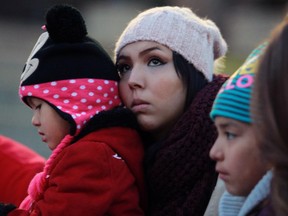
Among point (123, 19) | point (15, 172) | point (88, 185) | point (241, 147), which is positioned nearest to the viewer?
point (241, 147)

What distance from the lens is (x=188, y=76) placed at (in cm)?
253

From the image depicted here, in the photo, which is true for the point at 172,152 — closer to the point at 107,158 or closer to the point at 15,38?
the point at 107,158

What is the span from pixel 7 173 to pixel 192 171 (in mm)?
1082

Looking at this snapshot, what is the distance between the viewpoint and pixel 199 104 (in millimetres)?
2422

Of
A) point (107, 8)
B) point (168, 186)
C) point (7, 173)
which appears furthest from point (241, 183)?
point (107, 8)

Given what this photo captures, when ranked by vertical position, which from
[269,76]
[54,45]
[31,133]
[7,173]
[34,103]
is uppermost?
[269,76]

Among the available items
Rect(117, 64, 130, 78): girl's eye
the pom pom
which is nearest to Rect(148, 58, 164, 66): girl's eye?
Rect(117, 64, 130, 78): girl's eye

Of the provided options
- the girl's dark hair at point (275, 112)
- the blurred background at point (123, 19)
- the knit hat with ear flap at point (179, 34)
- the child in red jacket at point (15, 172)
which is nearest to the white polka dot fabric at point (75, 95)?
the knit hat with ear flap at point (179, 34)

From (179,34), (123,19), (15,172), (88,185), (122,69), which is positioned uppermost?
(179,34)

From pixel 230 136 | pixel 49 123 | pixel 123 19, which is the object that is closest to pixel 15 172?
pixel 49 123

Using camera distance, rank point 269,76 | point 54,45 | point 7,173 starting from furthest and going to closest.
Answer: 1. point 7,173
2. point 54,45
3. point 269,76

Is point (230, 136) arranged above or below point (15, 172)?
above

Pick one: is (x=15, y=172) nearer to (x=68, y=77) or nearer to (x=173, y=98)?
(x=68, y=77)

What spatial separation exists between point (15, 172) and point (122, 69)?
2.60ft
